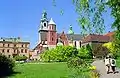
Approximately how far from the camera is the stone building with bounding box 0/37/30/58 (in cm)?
12540

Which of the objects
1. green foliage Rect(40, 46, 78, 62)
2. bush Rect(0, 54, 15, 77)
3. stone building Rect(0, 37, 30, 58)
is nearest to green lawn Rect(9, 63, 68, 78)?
bush Rect(0, 54, 15, 77)

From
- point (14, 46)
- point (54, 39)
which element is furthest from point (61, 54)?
point (14, 46)

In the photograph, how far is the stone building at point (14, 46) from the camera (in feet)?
411

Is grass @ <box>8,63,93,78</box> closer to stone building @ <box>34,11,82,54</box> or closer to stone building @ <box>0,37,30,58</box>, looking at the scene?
stone building @ <box>34,11,82,54</box>

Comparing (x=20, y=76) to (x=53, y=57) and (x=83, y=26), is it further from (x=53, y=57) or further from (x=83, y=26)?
(x=53, y=57)

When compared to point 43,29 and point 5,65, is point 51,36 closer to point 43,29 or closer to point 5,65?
point 43,29

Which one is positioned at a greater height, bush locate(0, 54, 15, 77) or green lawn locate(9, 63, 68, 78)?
bush locate(0, 54, 15, 77)

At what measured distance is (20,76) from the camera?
31.9 meters

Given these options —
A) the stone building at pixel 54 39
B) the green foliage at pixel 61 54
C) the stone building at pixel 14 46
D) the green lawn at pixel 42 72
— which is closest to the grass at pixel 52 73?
the green lawn at pixel 42 72

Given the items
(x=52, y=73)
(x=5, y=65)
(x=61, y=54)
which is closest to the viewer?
(x=52, y=73)

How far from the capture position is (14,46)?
127 meters

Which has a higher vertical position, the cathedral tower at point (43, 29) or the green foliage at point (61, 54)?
the cathedral tower at point (43, 29)

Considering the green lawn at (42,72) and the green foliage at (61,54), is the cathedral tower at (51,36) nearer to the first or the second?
the green foliage at (61,54)

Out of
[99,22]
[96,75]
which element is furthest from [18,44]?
[99,22]
